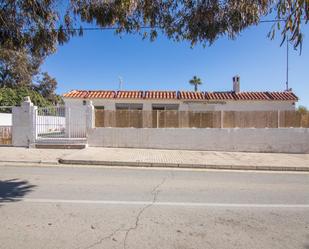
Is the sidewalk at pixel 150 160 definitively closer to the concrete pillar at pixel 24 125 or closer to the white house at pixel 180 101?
the concrete pillar at pixel 24 125

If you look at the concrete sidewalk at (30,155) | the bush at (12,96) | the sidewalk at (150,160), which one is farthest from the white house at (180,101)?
the bush at (12,96)

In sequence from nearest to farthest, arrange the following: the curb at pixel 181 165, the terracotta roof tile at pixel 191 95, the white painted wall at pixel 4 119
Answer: the curb at pixel 181 165 → the white painted wall at pixel 4 119 → the terracotta roof tile at pixel 191 95

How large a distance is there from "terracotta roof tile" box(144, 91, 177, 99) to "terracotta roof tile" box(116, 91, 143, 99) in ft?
1.63

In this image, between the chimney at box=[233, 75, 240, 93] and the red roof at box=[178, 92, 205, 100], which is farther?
the chimney at box=[233, 75, 240, 93]

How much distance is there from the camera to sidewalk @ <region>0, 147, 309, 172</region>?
38.8 feet

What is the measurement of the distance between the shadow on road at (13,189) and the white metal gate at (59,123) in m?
7.65

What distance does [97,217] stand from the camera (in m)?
5.43

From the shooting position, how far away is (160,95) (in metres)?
21.6

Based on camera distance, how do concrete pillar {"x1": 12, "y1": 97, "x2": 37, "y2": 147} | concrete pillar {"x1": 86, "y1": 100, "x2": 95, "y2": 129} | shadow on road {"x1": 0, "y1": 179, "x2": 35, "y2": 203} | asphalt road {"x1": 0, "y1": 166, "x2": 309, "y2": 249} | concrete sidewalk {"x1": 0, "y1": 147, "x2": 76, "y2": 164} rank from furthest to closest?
concrete pillar {"x1": 86, "y1": 100, "x2": 95, "y2": 129} → concrete pillar {"x1": 12, "y1": 97, "x2": 37, "y2": 147} → concrete sidewalk {"x1": 0, "y1": 147, "x2": 76, "y2": 164} → shadow on road {"x1": 0, "y1": 179, "x2": 35, "y2": 203} → asphalt road {"x1": 0, "y1": 166, "x2": 309, "y2": 249}

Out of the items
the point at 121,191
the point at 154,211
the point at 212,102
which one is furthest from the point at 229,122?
the point at 154,211

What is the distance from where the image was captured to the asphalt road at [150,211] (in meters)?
4.47

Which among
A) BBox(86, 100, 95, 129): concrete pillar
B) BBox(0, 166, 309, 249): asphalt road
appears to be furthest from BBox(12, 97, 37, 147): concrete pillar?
BBox(0, 166, 309, 249): asphalt road

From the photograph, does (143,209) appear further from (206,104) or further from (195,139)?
(206,104)

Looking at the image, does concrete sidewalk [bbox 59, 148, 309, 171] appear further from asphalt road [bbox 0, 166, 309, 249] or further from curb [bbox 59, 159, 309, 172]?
asphalt road [bbox 0, 166, 309, 249]
